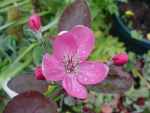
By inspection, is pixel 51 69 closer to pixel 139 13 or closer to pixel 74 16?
pixel 74 16

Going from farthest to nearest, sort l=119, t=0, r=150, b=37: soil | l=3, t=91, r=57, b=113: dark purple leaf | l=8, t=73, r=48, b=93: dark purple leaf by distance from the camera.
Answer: l=119, t=0, r=150, b=37: soil → l=8, t=73, r=48, b=93: dark purple leaf → l=3, t=91, r=57, b=113: dark purple leaf

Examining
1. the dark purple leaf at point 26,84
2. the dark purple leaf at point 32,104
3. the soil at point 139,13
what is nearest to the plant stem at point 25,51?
the dark purple leaf at point 26,84

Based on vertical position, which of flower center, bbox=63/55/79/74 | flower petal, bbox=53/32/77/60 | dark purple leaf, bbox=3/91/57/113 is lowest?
dark purple leaf, bbox=3/91/57/113

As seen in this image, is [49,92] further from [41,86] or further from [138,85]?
[138,85]

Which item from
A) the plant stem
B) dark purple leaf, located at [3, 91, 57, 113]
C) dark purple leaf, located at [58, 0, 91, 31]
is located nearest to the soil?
the plant stem

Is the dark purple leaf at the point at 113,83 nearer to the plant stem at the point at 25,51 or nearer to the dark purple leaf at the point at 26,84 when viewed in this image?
the dark purple leaf at the point at 26,84

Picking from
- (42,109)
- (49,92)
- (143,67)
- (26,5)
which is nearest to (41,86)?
(49,92)

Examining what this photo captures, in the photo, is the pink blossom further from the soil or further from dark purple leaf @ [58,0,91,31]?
the soil
